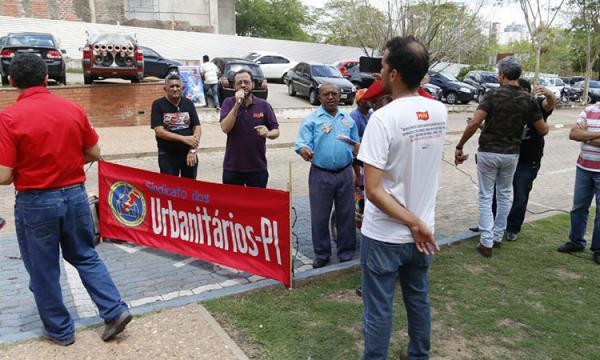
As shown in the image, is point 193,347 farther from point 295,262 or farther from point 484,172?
point 484,172

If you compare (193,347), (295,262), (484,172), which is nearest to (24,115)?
(193,347)

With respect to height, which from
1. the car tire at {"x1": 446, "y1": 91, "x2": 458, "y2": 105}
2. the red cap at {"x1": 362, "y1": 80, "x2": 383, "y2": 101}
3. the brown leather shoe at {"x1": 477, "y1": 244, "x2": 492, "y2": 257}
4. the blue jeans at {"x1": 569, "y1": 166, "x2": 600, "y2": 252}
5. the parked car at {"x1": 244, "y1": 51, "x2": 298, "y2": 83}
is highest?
the parked car at {"x1": 244, "y1": 51, "x2": 298, "y2": 83}

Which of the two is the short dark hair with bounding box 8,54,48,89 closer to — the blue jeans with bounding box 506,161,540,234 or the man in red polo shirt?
the man in red polo shirt

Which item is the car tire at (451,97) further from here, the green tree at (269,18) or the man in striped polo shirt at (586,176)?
the green tree at (269,18)

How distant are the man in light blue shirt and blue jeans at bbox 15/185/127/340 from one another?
2.01 m

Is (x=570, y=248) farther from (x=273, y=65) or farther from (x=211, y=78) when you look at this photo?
(x=273, y=65)

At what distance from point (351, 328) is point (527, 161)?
10.4 ft

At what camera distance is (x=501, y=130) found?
16.0ft

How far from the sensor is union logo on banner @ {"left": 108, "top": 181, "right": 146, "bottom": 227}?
5.10 meters

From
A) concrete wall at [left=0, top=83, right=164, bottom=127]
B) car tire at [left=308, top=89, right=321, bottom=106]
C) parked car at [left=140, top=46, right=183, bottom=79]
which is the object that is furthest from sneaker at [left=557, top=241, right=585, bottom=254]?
parked car at [left=140, top=46, right=183, bottom=79]

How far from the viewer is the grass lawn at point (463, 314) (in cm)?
340

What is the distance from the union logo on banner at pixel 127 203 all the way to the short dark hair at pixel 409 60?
345 centimetres

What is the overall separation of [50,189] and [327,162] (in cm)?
236

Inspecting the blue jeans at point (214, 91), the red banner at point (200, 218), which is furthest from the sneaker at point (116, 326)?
the blue jeans at point (214, 91)
